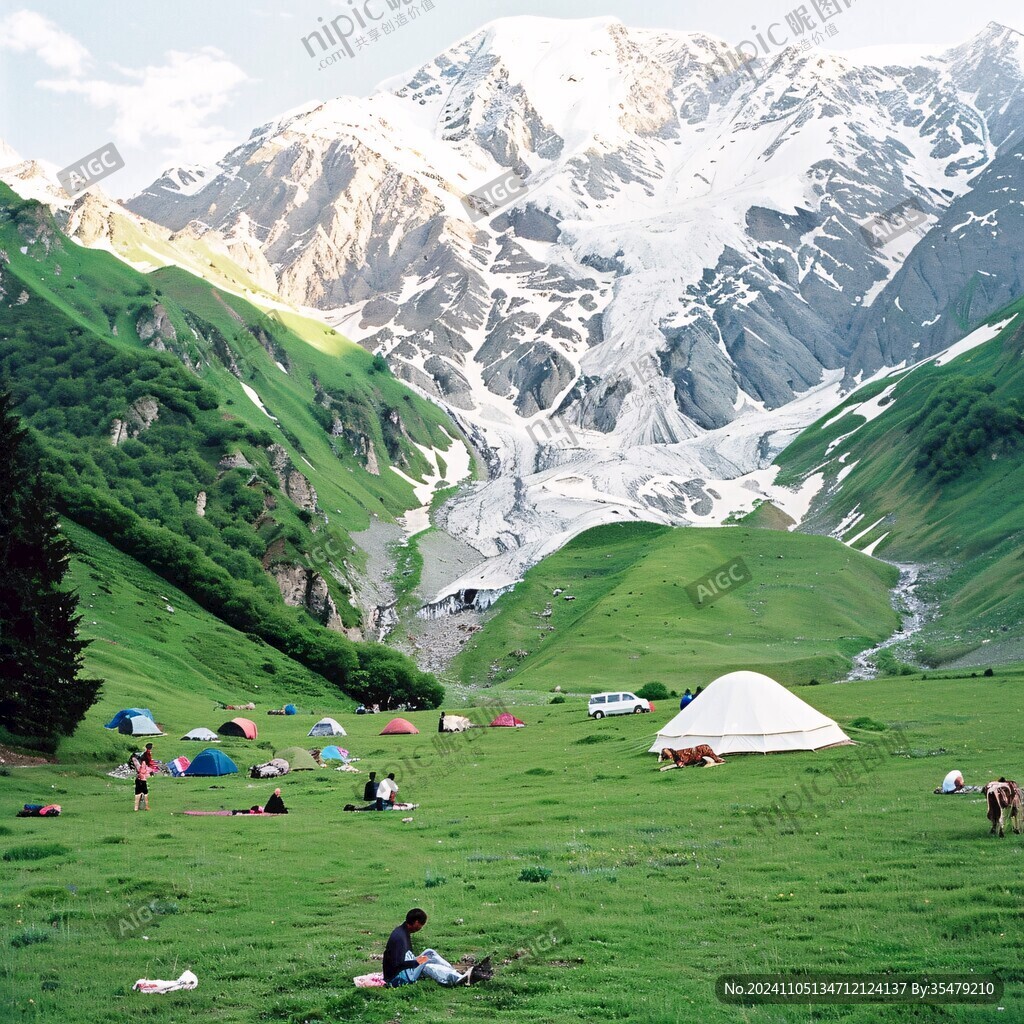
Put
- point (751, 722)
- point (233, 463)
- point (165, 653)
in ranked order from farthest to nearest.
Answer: point (233, 463)
point (165, 653)
point (751, 722)

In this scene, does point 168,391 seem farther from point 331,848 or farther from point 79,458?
point 331,848

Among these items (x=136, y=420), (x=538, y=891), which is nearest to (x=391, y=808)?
(x=538, y=891)

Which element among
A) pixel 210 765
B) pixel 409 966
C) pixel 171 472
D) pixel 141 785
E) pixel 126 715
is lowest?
pixel 409 966

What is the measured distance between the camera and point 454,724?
229ft

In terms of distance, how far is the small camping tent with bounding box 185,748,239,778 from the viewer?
51844 mm

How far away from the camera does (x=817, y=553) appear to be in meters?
156

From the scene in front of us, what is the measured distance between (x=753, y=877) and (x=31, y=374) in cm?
16953

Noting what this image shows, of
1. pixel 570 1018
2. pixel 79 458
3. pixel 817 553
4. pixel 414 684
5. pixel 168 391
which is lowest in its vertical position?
pixel 570 1018

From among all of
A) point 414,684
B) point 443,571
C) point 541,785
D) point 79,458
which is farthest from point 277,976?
point 443,571

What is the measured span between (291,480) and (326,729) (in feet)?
418

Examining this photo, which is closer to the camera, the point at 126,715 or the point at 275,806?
the point at 275,806

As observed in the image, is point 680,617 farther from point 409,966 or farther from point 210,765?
point 409,966

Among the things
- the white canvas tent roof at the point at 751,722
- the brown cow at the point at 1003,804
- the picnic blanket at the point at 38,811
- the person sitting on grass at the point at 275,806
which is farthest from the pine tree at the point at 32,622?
the brown cow at the point at 1003,804

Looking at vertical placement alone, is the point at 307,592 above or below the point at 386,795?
above
